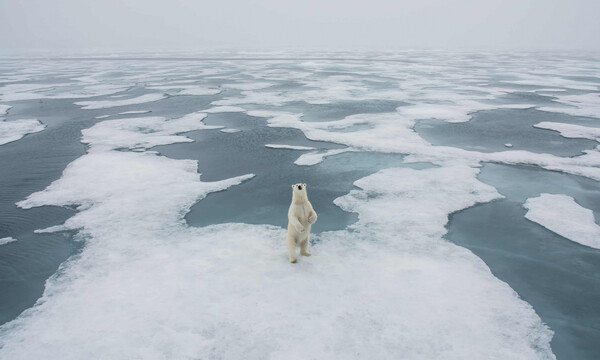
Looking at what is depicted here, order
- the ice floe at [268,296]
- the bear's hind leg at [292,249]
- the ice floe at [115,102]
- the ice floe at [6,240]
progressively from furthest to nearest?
1. the ice floe at [115,102]
2. the ice floe at [6,240]
3. the bear's hind leg at [292,249]
4. the ice floe at [268,296]

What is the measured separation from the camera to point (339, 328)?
12.1 feet

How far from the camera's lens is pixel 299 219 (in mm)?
4602

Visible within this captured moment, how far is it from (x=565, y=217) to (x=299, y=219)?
14.3 ft

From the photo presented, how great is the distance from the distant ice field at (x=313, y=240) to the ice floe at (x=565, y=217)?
0.17ft

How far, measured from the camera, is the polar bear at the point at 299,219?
177 inches

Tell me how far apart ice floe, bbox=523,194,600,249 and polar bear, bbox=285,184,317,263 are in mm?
3723

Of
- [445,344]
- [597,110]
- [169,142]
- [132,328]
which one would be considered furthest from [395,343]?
[597,110]

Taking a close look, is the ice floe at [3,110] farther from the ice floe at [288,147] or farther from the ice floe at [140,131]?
the ice floe at [288,147]

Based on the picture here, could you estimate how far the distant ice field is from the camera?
3.63 meters

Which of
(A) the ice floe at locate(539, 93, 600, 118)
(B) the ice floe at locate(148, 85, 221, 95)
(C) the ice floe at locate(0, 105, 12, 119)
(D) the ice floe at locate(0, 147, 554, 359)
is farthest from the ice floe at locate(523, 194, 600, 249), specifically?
(C) the ice floe at locate(0, 105, 12, 119)

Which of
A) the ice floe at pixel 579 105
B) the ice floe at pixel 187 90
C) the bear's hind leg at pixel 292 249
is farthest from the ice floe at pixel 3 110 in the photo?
the ice floe at pixel 579 105

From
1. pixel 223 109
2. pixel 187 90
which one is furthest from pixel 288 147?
pixel 187 90

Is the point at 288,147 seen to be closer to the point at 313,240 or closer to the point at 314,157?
the point at 314,157

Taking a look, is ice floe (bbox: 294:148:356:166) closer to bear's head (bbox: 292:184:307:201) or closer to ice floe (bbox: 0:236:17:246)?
bear's head (bbox: 292:184:307:201)
